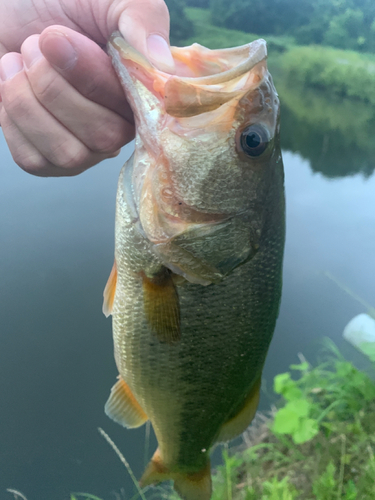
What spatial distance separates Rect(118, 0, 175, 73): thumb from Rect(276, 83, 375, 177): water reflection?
21.5 ft

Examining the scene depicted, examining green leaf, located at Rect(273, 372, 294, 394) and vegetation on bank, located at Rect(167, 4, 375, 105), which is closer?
green leaf, located at Rect(273, 372, 294, 394)

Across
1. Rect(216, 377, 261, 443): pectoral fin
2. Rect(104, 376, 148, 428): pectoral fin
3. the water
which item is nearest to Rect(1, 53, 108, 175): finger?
Rect(104, 376, 148, 428): pectoral fin

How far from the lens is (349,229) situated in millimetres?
5375

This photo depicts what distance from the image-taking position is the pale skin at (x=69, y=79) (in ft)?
2.30

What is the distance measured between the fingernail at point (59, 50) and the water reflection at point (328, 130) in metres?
6.73

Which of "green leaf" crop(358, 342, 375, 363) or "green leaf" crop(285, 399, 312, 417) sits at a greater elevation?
"green leaf" crop(358, 342, 375, 363)

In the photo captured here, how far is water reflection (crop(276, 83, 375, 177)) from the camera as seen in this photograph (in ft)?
23.3

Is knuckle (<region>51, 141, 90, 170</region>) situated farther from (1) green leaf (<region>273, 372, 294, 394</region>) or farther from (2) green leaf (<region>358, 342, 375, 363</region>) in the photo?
(2) green leaf (<region>358, 342, 375, 363</region>)

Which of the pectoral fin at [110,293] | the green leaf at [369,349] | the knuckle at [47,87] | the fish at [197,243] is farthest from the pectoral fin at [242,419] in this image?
the green leaf at [369,349]

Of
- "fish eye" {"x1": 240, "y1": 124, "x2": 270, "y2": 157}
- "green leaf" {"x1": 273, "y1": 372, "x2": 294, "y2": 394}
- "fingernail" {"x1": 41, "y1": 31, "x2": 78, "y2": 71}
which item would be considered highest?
"fingernail" {"x1": 41, "y1": 31, "x2": 78, "y2": 71}

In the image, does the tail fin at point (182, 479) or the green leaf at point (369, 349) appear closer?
the tail fin at point (182, 479)

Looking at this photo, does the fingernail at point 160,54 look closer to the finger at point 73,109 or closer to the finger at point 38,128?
the finger at point 73,109

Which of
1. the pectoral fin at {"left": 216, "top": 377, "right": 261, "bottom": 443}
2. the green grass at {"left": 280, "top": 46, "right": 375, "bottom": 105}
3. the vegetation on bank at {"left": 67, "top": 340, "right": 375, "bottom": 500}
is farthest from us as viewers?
the green grass at {"left": 280, "top": 46, "right": 375, "bottom": 105}

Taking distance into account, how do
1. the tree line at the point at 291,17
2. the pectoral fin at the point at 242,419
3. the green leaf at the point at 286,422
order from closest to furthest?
1. the pectoral fin at the point at 242,419
2. the green leaf at the point at 286,422
3. the tree line at the point at 291,17
